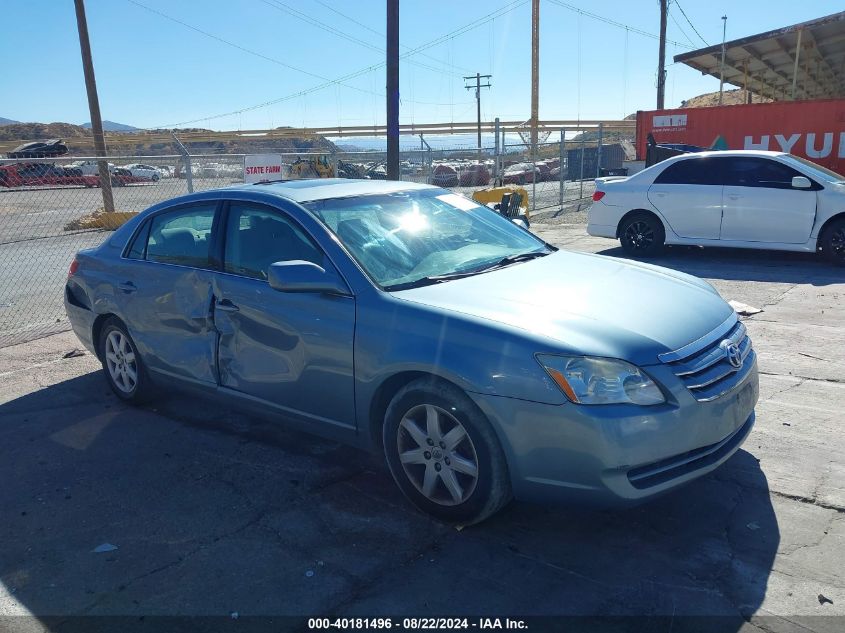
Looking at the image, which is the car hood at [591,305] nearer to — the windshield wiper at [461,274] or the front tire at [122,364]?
the windshield wiper at [461,274]

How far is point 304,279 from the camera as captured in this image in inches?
145

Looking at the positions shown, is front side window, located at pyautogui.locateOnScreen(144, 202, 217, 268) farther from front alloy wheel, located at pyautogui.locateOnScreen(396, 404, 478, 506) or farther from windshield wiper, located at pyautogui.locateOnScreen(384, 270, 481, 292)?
front alloy wheel, located at pyautogui.locateOnScreen(396, 404, 478, 506)

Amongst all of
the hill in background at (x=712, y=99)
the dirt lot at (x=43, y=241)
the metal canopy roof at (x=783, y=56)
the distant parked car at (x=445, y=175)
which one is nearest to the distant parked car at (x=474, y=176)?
the distant parked car at (x=445, y=175)

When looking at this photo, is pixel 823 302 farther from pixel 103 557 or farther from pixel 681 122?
pixel 681 122

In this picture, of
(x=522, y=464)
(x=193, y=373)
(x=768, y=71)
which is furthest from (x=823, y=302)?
(x=768, y=71)

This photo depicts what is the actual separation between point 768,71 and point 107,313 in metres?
31.3

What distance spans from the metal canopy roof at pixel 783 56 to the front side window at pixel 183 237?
20275 millimetres

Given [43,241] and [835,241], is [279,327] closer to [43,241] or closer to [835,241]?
[835,241]

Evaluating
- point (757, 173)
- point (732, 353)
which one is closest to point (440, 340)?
point (732, 353)

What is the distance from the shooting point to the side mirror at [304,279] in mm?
3678

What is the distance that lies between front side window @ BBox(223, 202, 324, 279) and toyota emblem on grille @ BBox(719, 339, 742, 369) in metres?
2.13

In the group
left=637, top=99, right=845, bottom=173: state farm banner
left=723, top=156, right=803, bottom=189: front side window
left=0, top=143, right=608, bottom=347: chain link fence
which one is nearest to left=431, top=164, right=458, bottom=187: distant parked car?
left=0, top=143, right=608, bottom=347: chain link fence

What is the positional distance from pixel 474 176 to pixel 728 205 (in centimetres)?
1767

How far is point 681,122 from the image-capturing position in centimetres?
1905
